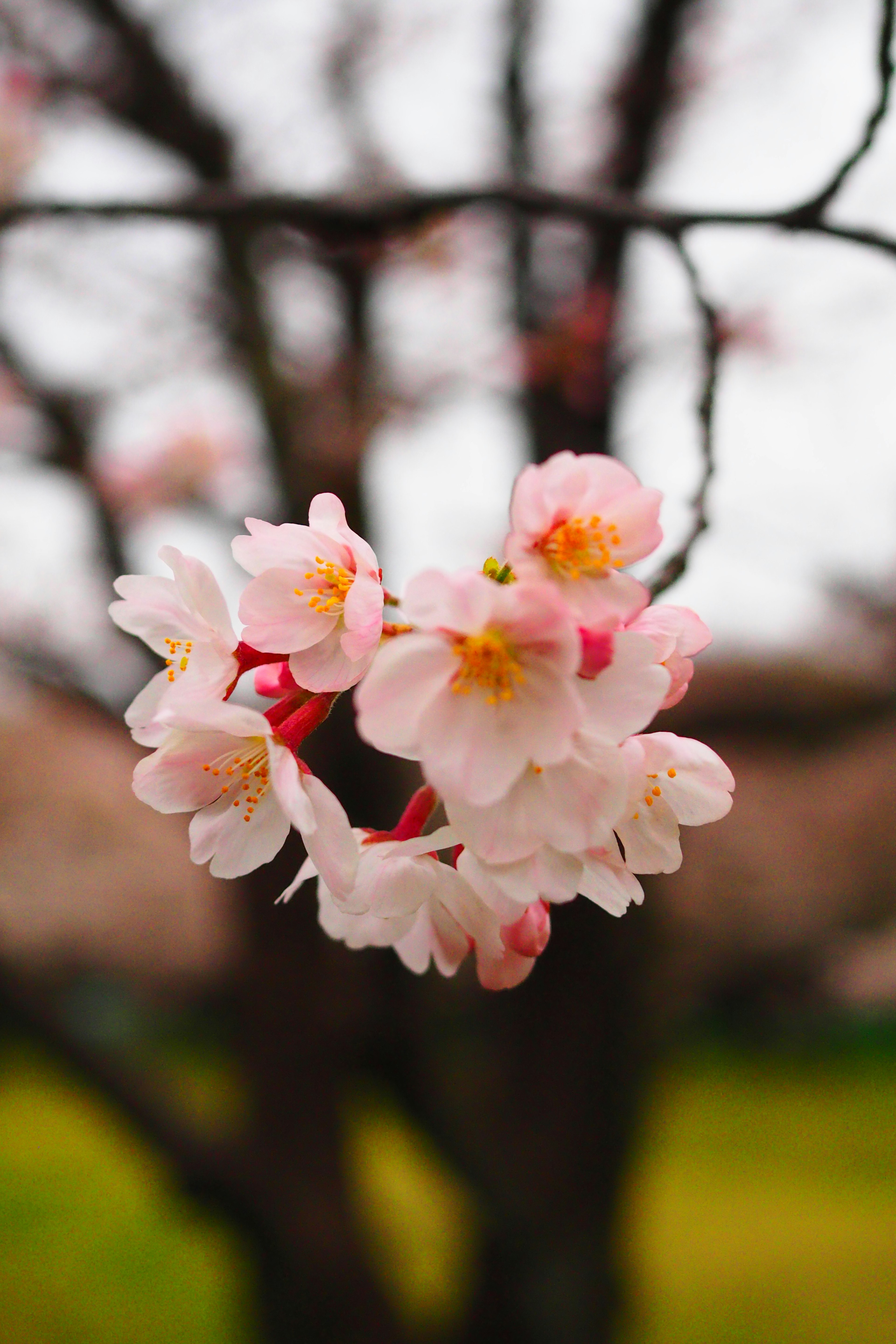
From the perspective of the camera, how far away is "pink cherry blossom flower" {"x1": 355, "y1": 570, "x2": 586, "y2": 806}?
0.49m

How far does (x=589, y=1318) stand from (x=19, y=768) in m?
5.89

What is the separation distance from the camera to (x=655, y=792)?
2.04 feet

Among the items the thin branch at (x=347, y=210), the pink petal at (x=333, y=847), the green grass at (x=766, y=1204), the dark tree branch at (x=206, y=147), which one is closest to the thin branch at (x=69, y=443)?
the dark tree branch at (x=206, y=147)

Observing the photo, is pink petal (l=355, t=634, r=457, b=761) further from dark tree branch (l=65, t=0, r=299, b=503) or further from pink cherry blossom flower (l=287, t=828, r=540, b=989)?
dark tree branch (l=65, t=0, r=299, b=503)

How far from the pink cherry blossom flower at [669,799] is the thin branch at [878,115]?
0.55 metres

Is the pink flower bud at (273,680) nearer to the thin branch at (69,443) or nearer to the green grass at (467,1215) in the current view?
the thin branch at (69,443)

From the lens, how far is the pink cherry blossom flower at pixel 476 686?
485 millimetres

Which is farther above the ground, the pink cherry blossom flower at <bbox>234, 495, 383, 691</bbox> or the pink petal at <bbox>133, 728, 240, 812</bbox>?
the pink cherry blossom flower at <bbox>234, 495, 383, 691</bbox>

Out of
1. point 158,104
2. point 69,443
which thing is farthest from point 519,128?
point 69,443

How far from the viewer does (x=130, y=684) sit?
9.66ft

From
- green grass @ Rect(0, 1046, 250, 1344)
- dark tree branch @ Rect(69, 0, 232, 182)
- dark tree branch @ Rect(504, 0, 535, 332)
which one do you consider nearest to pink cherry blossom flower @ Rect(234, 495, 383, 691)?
dark tree branch @ Rect(504, 0, 535, 332)

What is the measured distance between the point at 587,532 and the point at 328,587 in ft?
0.51

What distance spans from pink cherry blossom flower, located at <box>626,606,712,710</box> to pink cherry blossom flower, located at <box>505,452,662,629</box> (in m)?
0.04

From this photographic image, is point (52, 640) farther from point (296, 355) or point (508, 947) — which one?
point (508, 947)
